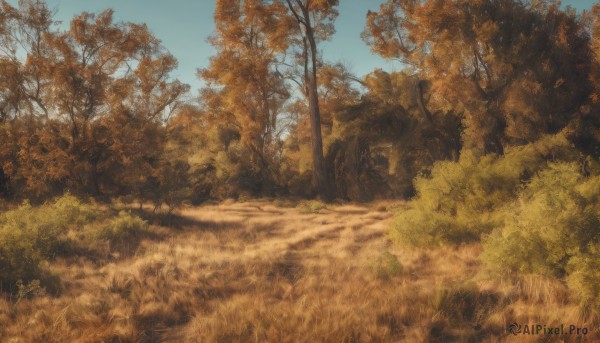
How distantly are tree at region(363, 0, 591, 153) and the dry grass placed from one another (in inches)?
271

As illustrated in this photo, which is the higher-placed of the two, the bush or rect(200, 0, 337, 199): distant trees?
rect(200, 0, 337, 199): distant trees

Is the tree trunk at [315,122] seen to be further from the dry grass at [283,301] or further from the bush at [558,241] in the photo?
the bush at [558,241]

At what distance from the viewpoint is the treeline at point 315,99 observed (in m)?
11.1

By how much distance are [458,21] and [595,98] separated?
448 cm

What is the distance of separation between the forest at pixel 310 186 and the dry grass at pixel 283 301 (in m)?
0.03

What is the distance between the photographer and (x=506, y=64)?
11.4m

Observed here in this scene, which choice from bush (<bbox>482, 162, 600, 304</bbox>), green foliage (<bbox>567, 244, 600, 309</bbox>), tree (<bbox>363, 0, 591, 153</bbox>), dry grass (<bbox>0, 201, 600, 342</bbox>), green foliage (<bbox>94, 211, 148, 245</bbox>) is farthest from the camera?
tree (<bbox>363, 0, 591, 153</bbox>)

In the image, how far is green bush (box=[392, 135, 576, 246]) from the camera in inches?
270

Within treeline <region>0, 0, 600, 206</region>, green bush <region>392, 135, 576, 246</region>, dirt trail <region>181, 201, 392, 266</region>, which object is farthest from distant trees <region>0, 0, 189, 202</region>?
green bush <region>392, 135, 576, 246</region>

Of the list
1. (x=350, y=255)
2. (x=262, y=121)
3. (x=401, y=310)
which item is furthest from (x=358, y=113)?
(x=401, y=310)

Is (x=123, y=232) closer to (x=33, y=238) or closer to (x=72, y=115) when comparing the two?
(x=33, y=238)

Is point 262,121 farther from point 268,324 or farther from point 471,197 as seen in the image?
point 268,324

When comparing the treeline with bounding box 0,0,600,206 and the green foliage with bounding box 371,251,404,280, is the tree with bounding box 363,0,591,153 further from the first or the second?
the green foliage with bounding box 371,251,404,280

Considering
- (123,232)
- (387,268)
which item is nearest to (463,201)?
(387,268)
